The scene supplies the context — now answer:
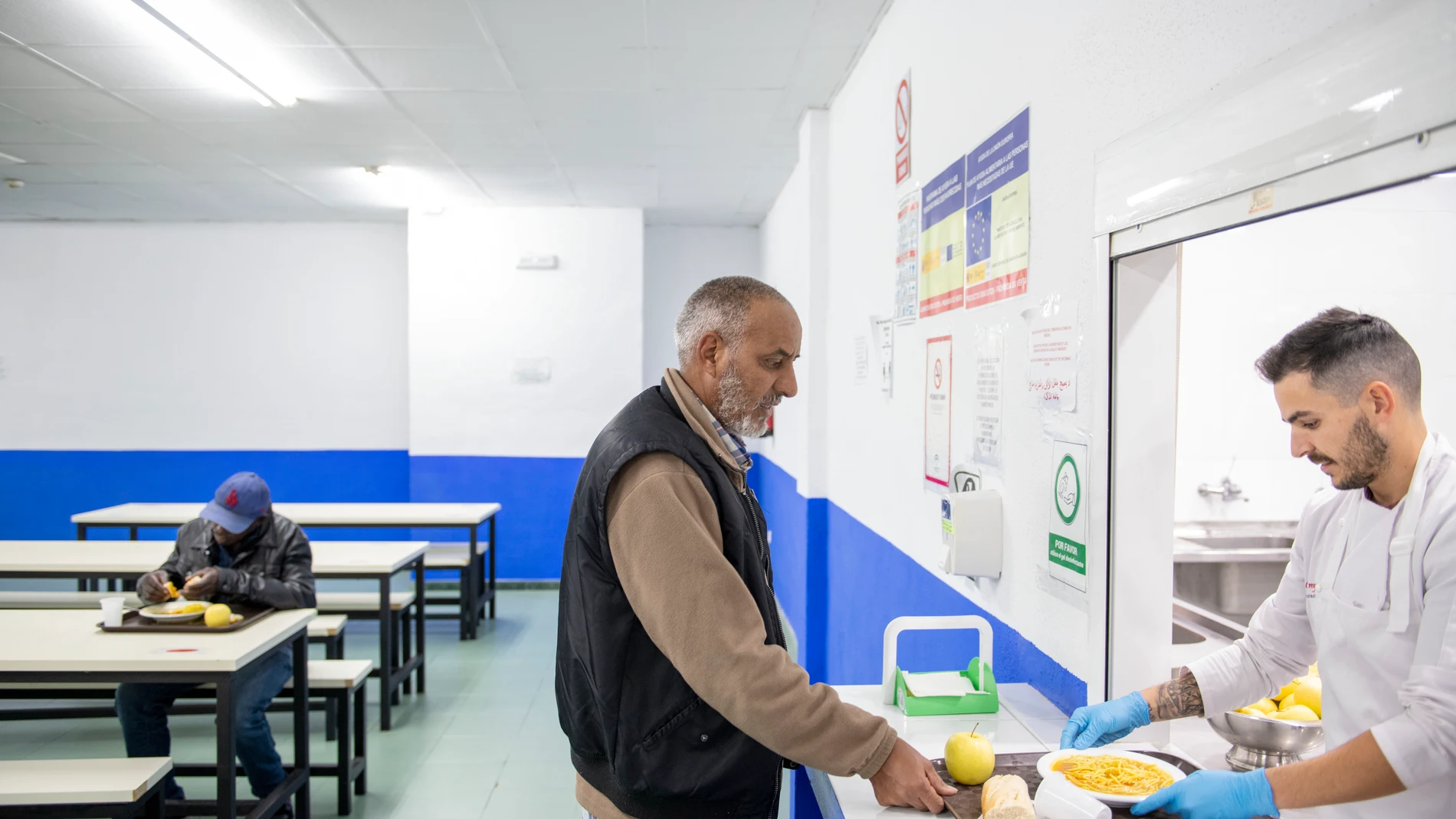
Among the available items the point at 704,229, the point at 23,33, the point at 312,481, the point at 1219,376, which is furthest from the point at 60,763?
the point at 704,229

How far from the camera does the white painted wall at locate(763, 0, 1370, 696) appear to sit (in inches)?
52.6

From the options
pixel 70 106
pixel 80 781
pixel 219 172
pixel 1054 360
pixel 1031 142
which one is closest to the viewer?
pixel 1054 360

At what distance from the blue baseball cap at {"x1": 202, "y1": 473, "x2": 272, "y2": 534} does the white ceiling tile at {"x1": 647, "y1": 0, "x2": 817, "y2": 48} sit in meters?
2.23

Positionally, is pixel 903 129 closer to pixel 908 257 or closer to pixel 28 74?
pixel 908 257

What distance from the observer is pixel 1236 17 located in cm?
120

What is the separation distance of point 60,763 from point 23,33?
107 inches

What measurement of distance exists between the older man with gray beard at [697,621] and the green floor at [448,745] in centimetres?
197

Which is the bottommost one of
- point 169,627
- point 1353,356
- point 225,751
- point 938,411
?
point 225,751

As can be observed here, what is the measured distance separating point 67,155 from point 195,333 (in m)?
2.37

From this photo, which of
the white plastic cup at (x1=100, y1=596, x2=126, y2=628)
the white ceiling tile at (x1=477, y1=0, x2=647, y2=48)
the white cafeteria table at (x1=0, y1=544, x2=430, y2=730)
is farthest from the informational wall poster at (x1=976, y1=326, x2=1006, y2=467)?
the white cafeteria table at (x1=0, y1=544, x2=430, y2=730)

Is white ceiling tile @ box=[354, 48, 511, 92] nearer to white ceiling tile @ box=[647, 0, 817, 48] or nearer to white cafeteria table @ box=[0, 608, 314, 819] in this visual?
white ceiling tile @ box=[647, 0, 817, 48]

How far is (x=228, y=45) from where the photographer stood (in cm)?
341

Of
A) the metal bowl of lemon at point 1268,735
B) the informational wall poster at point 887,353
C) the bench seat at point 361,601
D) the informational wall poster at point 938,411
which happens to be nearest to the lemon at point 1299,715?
the metal bowl of lemon at point 1268,735

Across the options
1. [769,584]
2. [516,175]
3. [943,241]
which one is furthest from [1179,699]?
[516,175]
